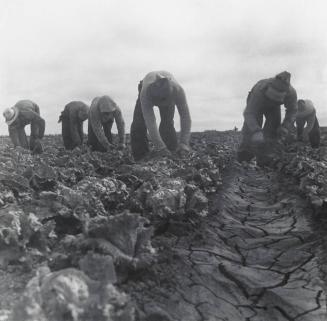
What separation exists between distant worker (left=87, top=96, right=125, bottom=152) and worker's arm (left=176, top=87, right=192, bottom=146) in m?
2.17

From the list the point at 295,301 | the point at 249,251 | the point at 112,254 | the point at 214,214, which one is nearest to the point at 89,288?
the point at 112,254

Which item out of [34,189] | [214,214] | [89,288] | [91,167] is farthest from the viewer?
[91,167]

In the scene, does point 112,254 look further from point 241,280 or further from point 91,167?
point 91,167

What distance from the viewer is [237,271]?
134 inches

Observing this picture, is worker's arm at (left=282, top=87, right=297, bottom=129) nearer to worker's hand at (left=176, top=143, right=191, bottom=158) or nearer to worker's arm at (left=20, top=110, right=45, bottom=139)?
worker's hand at (left=176, top=143, right=191, bottom=158)

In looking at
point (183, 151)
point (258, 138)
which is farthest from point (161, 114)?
point (258, 138)

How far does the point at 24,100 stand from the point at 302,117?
6647mm

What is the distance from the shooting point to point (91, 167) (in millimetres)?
5824

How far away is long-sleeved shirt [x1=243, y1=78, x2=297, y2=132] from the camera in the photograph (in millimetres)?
8602

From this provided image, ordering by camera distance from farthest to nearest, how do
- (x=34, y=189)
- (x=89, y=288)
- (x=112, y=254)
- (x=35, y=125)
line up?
1. (x=35, y=125)
2. (x=34, y=189)
3. (x=112, y=254)
4. (x=89, y=288)

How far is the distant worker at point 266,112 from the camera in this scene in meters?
8.36

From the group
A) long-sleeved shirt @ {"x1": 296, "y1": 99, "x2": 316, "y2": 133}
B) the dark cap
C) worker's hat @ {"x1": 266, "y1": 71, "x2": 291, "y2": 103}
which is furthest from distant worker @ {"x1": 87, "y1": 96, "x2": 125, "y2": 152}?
long-sleeved shirt @ {"x1": 296, "y1": 99, "x2": 316, "y2": 133}

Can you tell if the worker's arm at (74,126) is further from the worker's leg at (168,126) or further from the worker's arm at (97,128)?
the worker's leg at (168,126)

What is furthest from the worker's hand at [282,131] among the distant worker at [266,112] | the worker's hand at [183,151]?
the worker's hand at [183,151]
